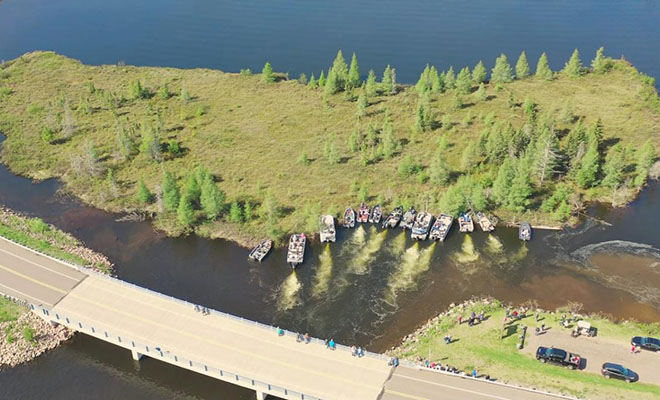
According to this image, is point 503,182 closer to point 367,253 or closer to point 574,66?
point 367,253

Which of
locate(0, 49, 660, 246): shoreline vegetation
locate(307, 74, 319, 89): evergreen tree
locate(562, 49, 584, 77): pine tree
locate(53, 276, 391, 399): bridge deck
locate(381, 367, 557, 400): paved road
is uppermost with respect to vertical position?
locate(562, 49, 584, 77): pine tree

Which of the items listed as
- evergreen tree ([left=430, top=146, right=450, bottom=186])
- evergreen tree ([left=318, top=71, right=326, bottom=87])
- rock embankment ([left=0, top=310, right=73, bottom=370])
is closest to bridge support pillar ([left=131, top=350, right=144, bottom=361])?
rock embankment ([left=0, top=310, right=73, bottom=370])

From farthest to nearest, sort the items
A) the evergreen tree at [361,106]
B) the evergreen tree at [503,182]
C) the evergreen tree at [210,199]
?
the evergreen tree at [361,106] < the evergreen tree at [503,182] < the evergreen tree at [210,199]

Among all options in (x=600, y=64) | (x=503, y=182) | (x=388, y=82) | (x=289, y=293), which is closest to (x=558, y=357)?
(x=503, y=182)

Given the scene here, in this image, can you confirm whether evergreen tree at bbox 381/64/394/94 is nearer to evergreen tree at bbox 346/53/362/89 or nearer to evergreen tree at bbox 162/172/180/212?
evergreen tree at bbox 346/53/362/89

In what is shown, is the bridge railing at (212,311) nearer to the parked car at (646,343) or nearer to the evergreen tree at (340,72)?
the parked car at (646,343)

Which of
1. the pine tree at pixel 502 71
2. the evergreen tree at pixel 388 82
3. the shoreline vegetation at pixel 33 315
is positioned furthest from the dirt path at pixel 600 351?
the pine tree at pixel 502 71

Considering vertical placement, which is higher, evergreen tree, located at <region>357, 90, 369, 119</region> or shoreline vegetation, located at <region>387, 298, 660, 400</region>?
evergreen tree, located at <region>357, 90, 369, 119</region>
